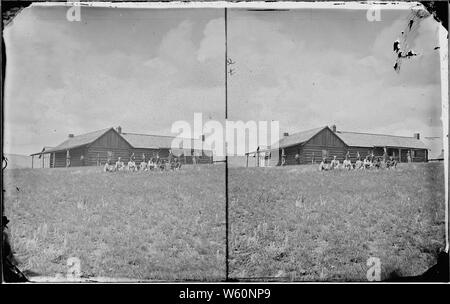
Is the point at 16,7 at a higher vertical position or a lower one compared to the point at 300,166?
higher

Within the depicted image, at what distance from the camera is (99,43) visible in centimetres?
420

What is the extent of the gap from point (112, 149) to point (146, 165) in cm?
33

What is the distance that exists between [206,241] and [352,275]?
1297mm

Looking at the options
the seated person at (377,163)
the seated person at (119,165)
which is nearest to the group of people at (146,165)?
the seated person at (119,165)

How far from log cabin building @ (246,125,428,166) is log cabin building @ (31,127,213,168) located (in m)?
0.58

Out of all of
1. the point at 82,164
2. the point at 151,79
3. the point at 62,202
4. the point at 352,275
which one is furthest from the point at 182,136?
the point at 352,275

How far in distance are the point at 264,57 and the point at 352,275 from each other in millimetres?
2044

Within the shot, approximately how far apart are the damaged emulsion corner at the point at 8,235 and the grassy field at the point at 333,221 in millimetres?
1878

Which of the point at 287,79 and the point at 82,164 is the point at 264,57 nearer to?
the point at 287,79

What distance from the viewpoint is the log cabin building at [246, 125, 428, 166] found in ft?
13.8

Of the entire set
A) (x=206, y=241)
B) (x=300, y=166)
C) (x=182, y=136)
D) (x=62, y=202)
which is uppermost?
(x=182, y=136)

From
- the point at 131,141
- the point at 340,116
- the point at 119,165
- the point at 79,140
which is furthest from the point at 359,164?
the point at 79,140

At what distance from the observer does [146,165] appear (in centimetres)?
428

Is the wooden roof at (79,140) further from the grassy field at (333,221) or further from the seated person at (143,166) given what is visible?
the grassy field at (333,221)
